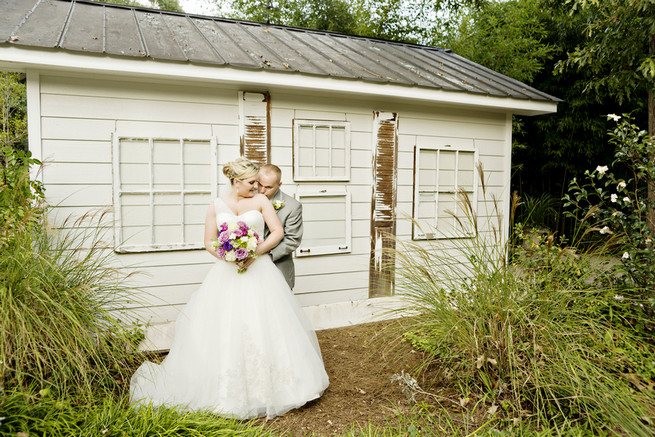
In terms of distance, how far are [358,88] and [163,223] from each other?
2565mm

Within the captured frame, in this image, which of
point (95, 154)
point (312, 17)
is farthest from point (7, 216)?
point (312, 17)

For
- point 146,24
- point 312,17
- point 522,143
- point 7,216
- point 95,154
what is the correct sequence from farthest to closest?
point 312,17 < point 522,143 < point 146,24 < point 95,154 < point 7,216

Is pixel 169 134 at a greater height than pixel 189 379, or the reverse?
pixel 169 134

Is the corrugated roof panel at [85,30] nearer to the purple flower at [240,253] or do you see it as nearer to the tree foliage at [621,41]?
the purple flower at [240,253]

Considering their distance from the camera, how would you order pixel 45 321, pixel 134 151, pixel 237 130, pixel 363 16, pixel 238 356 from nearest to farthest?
pixel 45 321 < pixel 238 356 < pixel 134 151 < pixel 237 130 < pixel 363 16

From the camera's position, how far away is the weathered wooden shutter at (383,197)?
559 centimetres

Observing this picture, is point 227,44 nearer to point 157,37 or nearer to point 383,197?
point 157,37

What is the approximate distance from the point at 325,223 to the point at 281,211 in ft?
4.54

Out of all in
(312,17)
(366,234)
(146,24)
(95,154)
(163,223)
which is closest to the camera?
(95,154)

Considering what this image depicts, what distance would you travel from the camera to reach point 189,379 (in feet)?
11.2

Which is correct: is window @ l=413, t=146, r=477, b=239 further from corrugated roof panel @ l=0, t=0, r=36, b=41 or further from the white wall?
corrugated roof panel @ l=0, t=0, r=36, b=41

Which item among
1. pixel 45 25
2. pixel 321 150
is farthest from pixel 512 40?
pixel 45 25

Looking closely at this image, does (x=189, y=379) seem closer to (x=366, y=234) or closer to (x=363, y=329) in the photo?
(x=363, y=329)

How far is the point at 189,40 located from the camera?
16.2 feet
